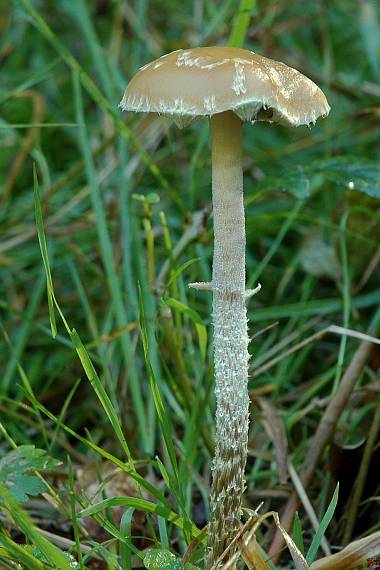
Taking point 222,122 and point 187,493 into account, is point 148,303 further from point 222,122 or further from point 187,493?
point 222,122

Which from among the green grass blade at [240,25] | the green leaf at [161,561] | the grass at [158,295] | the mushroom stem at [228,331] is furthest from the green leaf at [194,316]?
the green grass blade at [240,25]

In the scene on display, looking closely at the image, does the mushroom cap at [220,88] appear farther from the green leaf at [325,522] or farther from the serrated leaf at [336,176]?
the green leaf at [325,522]

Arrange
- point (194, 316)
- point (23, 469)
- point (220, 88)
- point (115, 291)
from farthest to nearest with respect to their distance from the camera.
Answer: point (115, 291) < point (194, 316) < point (23, 469) < point (220, 88)

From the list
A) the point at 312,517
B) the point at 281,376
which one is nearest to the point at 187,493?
the point at 312,517

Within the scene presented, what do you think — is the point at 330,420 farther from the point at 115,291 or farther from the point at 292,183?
the point at 115,291

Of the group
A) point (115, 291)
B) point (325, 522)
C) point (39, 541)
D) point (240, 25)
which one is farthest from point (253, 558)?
point (240, 25)

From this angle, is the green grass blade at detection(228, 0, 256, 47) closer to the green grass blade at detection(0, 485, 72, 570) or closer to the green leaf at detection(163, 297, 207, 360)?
the green leaf at detection(163, 297, 207, 360)

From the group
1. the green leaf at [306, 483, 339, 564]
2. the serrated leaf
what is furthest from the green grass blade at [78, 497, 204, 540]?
the serrated leaf
